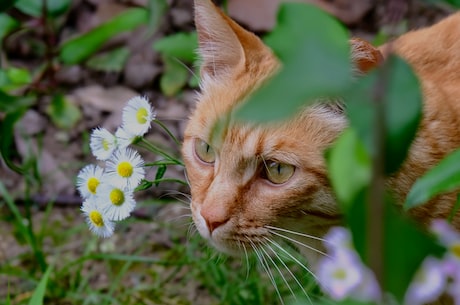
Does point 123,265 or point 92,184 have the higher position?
point 92,184

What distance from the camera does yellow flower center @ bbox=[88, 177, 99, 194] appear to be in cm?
175

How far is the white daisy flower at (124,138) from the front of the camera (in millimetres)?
1715

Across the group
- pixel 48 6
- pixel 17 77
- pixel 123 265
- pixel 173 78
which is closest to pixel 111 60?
pixel 173 78

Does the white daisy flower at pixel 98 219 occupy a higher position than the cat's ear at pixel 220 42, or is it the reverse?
the cat's ear at pixel 220 42

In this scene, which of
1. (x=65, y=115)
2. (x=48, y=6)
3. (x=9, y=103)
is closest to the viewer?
(x=9, y=103)

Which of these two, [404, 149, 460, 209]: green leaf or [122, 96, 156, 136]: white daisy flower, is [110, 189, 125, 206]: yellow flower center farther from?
[404, 149, 460, 209]: green leaf

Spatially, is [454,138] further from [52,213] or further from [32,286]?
[52,213]

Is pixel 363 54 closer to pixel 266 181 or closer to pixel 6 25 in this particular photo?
pixel 266 181

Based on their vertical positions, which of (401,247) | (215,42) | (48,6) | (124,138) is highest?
(401,247)

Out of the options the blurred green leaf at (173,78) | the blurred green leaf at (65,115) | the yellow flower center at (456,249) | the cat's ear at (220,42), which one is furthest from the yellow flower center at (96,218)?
the blurred green leaf at (173,78)

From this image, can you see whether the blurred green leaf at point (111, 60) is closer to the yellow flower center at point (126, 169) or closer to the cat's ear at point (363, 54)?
the yellow flower center at point (126, 169)

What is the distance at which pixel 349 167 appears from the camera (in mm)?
862

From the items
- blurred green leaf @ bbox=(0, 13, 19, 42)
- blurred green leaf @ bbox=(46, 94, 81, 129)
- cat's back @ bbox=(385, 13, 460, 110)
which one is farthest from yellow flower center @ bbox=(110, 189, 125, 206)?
blurred green leaf @ bbox=(46, 94, 81, 129)

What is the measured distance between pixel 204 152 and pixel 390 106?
1001 mm
